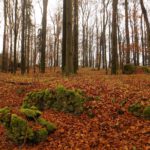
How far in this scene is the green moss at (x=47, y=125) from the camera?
25.8 ft

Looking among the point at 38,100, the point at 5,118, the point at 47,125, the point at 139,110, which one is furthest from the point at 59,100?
the point at 139,110

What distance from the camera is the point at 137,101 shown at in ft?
29.5

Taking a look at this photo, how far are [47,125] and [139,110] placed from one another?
285 centimetres

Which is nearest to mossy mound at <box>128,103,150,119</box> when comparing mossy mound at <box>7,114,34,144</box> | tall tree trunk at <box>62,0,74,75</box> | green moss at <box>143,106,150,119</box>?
green moss at <box>143,106,150,119</box>

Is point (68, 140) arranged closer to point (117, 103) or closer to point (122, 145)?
point (122, 145)

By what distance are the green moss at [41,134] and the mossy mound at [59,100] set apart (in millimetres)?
1706

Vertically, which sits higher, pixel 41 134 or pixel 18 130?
pixel 18 130

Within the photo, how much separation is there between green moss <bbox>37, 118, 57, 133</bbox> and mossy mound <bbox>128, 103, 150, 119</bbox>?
2.50 metres

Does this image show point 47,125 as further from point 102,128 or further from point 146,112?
point 146,112

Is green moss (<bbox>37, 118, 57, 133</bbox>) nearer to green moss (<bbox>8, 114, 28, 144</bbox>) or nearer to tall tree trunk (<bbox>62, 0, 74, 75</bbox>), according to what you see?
green moss (<bbox>8, 114, 28, 144</bbox>)

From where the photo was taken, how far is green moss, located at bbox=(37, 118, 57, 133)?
25.8 feet

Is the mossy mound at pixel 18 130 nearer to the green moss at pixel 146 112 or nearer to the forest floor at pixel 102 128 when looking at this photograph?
the forest floor at pixel 102 128

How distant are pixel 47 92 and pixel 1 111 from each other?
2.40 meters

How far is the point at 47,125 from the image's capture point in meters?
7.93
